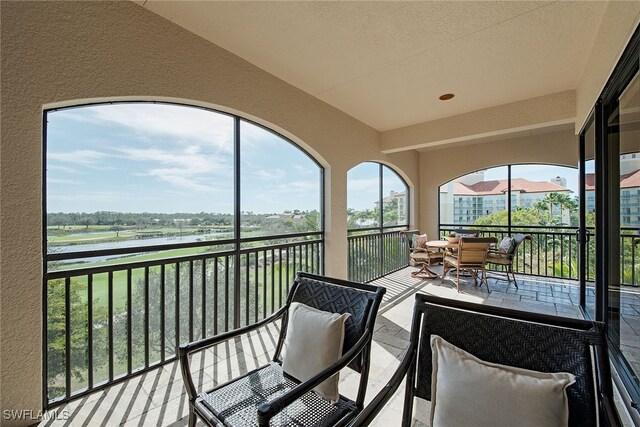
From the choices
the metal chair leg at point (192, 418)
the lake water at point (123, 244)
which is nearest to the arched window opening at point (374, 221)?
the lake water at point (123, 244)

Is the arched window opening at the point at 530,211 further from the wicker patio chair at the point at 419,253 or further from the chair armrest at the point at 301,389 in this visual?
the chair armrest at the point at 301,389

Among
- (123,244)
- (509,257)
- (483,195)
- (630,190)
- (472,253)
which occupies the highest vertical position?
(483,195)

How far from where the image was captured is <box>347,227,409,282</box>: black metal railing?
182 inches

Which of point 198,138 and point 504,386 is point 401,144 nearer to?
point 198,138

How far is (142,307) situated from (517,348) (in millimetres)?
2550

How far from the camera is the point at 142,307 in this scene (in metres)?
2.26

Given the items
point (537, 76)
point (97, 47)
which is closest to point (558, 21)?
point (537, 76)

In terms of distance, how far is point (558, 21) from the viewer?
2242 mm

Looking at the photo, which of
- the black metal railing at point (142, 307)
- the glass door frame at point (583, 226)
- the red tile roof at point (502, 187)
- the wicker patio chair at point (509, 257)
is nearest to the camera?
the black metal railing at point (142, 307)

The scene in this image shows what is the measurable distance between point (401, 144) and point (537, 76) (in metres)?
Answer: 2.09

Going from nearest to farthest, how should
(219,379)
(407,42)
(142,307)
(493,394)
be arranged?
(493,394) → (219,379) → (142,307) → (407,42)

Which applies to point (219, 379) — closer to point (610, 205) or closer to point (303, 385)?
point (303, 385)

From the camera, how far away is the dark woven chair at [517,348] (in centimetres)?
95

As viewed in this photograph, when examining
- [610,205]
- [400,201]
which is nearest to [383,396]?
[610,205]
